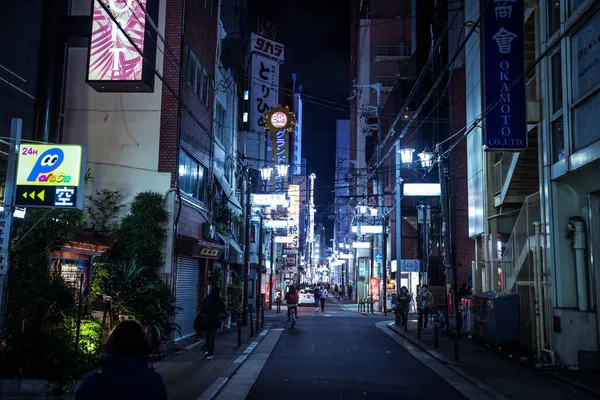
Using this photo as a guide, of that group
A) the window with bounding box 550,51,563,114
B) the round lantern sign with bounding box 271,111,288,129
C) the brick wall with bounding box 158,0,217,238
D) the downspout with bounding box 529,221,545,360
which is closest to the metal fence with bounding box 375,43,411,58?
the round lantern sign with bounding box 271,111,288,129

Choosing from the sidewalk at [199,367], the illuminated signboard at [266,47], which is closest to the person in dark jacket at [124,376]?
the sidewalk at [199,367]

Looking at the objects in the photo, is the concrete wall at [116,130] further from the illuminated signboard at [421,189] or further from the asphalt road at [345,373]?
the illuminated signboard at [421,189]

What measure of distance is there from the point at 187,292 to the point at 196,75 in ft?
25.4

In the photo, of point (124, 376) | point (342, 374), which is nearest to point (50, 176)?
point (124, 376)

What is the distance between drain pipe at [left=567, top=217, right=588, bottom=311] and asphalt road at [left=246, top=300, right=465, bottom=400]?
3.92 meters

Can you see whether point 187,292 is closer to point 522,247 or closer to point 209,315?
point 209,315

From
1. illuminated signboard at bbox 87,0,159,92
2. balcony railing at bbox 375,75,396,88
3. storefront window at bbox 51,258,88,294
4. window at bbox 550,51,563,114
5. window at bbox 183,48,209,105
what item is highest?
balcony railing at bbox 375,75,396,88

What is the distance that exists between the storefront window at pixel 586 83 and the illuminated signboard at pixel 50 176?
10.1 m

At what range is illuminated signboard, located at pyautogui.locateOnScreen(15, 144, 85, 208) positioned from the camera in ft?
28.2

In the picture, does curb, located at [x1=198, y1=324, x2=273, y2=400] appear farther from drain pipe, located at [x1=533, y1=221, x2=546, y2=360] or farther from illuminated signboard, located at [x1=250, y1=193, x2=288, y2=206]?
illuminated signboard, located at [x1=250, y1=193, x2=288, y2=206]

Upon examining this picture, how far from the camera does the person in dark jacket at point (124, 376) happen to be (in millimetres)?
3850

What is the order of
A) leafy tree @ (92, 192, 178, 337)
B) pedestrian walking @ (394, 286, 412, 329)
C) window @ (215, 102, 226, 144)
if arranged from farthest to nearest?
window @ (215, 102, 226, 144)
pedestrian walking @ (394, 286, 412, 329)
leafy tree @ (92, 192, 178, 337)

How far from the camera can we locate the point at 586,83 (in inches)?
503

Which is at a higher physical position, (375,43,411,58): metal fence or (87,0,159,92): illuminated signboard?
(375,43,411,58): metal fence
